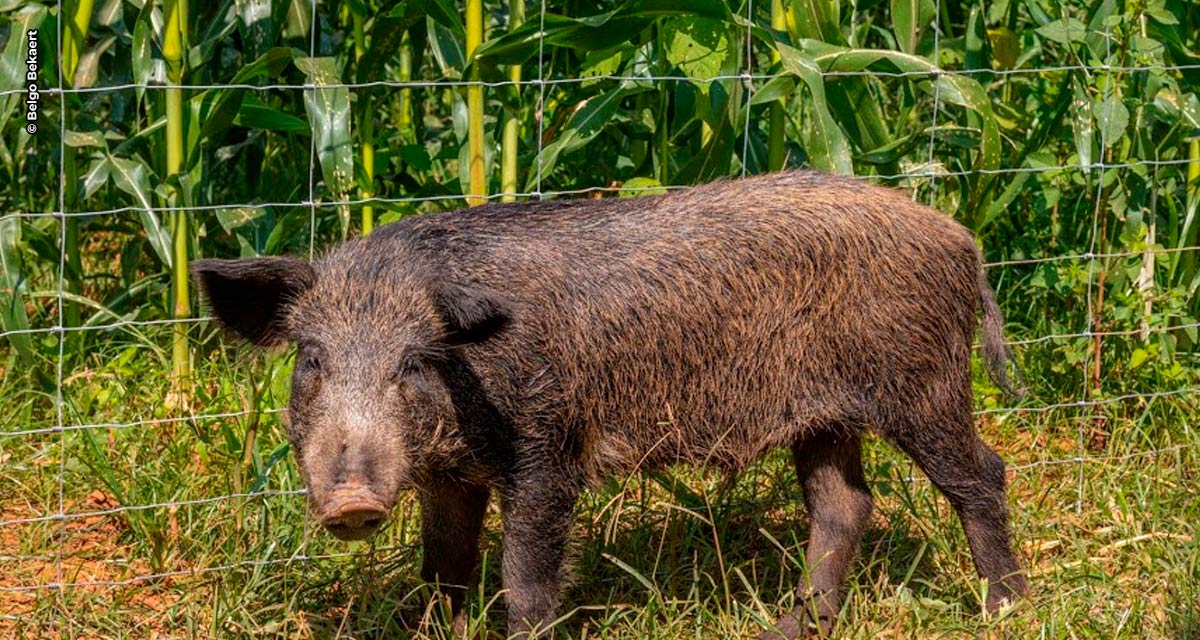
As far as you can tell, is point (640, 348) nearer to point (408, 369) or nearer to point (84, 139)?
point (408, 369)

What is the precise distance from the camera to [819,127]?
17.3 ft

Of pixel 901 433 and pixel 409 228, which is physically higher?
pixel 409 228

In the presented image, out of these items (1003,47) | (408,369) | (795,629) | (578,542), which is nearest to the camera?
(408,369)

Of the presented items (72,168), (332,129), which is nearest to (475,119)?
(332,129)

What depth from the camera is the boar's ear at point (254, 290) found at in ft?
13.5

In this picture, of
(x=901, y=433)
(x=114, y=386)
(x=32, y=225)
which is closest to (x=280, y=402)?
(x=114, y=386)

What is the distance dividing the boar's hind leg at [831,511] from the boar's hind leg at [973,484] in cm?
24

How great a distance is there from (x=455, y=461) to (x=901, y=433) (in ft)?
4.24

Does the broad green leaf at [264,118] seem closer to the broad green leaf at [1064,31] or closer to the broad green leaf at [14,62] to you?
the broad green leaf at [14,62]

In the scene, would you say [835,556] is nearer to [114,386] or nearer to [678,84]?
[678,84]

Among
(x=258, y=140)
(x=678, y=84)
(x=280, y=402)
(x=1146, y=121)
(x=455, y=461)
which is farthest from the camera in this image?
(x=258, y=140)

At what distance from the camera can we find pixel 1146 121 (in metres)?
6.07

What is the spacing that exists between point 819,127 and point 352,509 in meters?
2.27

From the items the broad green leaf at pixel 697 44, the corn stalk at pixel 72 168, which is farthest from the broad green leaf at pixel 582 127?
the corn stalk at pixel 72 168
